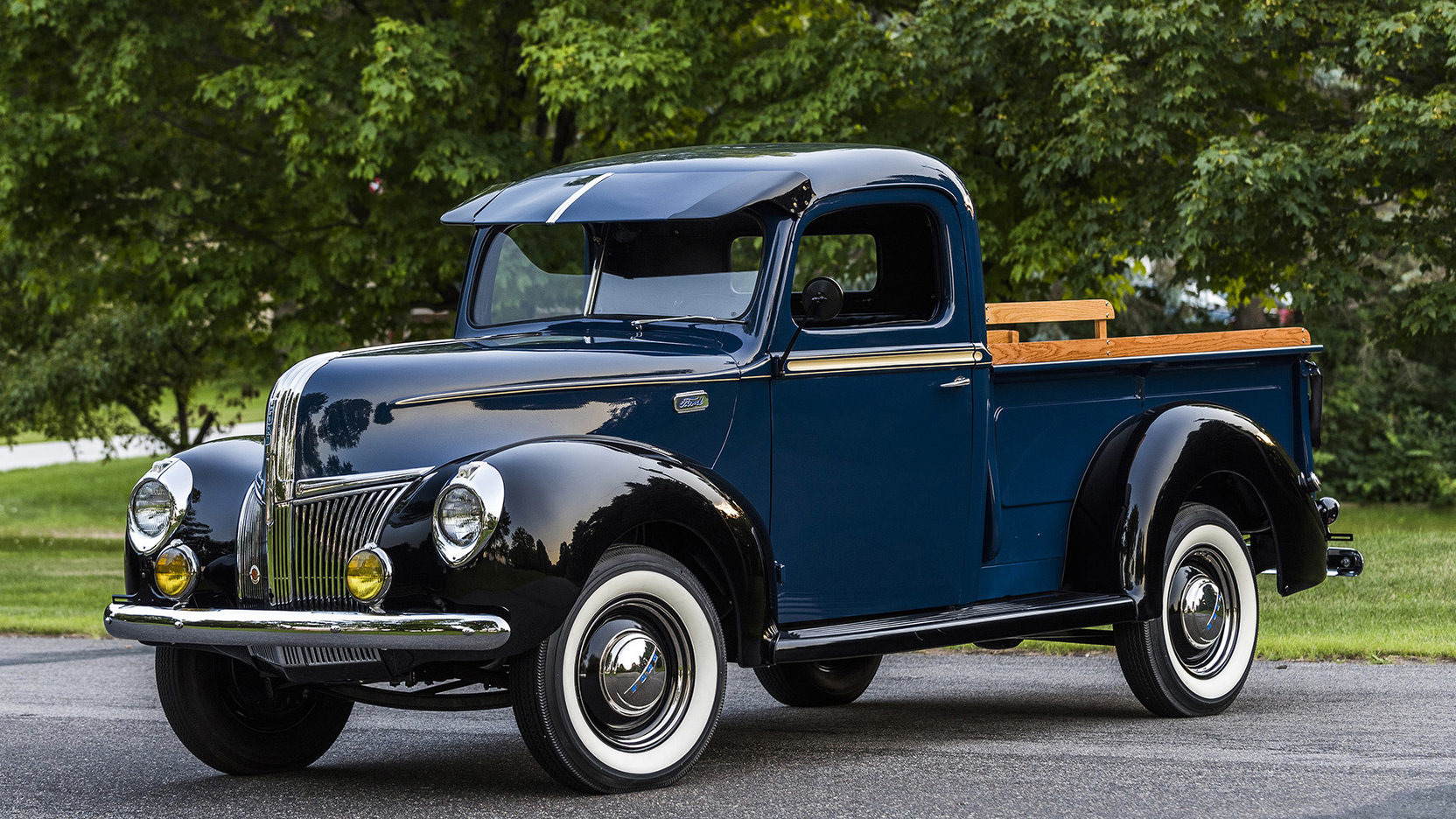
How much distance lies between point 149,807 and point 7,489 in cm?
3400

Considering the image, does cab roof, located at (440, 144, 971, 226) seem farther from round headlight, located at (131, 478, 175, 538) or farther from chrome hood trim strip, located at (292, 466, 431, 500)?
round headlight, located at (131, 478, 175, 538)

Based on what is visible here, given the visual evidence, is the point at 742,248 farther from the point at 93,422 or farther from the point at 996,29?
the point at 93,422

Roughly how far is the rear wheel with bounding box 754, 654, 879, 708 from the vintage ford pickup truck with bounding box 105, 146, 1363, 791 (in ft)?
0.05

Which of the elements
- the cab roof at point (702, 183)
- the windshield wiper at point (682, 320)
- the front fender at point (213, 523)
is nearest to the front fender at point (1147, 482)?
the cab roof at point (702, 183)

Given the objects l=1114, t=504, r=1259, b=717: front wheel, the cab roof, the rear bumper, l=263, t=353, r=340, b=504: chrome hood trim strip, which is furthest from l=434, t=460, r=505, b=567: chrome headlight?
the rear bumper

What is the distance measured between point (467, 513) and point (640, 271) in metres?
1.65

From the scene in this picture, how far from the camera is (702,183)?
6344 mm

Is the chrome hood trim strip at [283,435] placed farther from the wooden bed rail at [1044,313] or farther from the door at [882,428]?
the wooden bed rail at [1044,313]

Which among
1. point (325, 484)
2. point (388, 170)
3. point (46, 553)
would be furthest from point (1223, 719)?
point (46, 553)

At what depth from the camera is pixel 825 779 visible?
5891 mm

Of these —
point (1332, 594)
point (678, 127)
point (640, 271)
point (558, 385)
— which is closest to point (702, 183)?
point (640, 271)

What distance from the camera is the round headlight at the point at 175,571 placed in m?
5.88

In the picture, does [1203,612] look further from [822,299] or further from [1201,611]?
[822,299]

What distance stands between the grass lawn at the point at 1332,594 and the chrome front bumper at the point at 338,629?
17.7 feet
